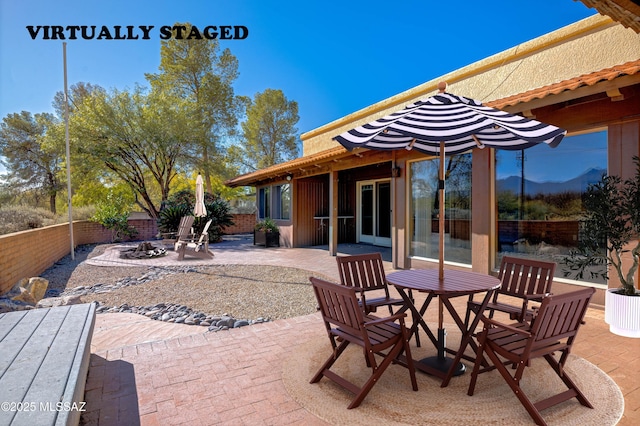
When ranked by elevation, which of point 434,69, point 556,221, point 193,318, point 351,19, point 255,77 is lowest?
point 193,318

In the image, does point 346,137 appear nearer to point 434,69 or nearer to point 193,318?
point 193,318

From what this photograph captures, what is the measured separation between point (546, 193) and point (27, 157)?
28.8 m

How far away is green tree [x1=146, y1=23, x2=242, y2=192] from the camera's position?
20580 mm

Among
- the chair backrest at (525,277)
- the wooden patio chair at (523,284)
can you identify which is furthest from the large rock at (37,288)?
the chair backrest at (525,277)

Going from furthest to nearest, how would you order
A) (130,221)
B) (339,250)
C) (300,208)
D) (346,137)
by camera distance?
1. (130,221)
2. (300,208)
3. (339,250)
4. (346,137)

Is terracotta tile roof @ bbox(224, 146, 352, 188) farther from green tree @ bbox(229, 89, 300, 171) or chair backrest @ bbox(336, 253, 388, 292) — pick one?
green tree @ bbox(229, 89, 300, 171)

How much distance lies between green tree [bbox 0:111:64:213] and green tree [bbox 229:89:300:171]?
39.6ft

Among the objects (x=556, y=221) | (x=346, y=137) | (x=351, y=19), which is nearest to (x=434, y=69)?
(x=351, y=19)

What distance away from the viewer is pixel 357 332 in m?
2.42

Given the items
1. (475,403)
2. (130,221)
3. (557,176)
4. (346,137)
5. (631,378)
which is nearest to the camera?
(475,403)

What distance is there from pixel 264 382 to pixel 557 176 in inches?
191

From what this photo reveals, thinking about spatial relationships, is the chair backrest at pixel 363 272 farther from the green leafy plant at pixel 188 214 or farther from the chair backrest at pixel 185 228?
the green leafy plant at pixel 188 214

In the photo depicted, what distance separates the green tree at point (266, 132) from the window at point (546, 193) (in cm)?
2338

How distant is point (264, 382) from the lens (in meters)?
2.74
